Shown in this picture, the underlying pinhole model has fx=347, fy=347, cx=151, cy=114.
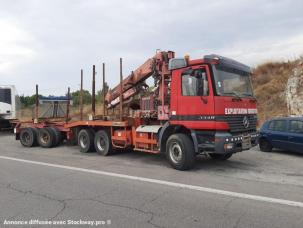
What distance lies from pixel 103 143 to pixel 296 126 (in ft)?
21.2

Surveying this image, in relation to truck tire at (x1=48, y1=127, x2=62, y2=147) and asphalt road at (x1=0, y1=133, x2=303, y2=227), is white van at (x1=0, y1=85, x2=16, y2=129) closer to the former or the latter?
truck tire at (x1=48, y1=127, x2=62, y2=147)

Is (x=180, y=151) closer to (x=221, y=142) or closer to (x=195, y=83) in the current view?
(x=221, y=142)

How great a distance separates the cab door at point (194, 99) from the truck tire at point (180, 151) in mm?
399

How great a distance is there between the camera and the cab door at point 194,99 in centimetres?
847

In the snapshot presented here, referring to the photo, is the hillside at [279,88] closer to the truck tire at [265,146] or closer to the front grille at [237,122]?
the truck tire at [265,146]

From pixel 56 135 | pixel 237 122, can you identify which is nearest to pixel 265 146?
pixel 237 122

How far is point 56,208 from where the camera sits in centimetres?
581

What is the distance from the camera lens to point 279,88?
23391mm

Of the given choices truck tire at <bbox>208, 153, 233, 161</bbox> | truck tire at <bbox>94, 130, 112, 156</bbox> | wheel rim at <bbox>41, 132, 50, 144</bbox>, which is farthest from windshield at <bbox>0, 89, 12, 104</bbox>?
truck tire at <bbox>208, 153, 233, 161</bbox>

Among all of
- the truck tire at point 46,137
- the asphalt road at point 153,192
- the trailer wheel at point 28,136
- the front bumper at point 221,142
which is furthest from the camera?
the trailer wheel at point 28,136

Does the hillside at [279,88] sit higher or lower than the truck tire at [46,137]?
higher

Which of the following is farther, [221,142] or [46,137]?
[46,137]

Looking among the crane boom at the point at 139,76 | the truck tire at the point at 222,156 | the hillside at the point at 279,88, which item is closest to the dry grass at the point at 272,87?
the hillside at the point at 279,88

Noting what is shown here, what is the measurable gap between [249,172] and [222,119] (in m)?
1.55
